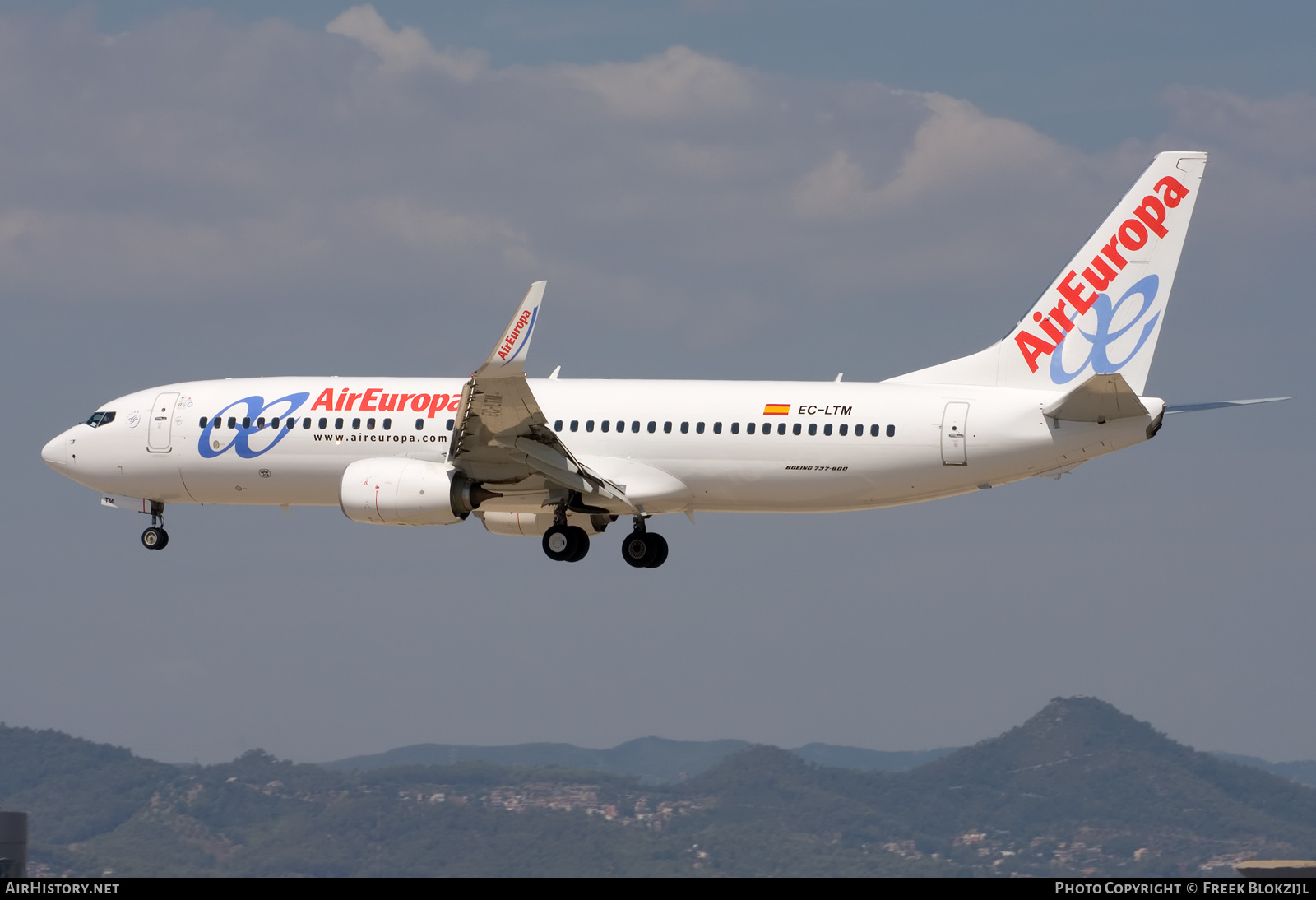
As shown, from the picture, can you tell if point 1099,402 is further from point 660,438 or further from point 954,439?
point 660,438

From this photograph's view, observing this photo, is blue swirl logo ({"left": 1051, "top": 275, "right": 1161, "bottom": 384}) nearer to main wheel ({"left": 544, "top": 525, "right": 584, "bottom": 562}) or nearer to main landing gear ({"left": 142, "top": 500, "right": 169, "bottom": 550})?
main wheel ({"left": 544, "top": 525, "right": 584, "bottom": 562})

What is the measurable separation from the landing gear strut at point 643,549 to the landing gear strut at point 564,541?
1487 mm

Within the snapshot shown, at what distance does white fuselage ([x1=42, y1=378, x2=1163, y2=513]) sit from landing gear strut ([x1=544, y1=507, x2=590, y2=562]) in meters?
0.87

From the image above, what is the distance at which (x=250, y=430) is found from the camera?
52.5 meters

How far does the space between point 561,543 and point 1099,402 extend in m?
14.7

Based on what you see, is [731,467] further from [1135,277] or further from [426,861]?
[426,861]

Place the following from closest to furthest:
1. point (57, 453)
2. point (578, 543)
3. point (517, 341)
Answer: point (517, 341) < point (578, 543) < point (57, 453)

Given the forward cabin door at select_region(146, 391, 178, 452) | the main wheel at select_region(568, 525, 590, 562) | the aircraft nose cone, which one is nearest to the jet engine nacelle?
the main wheel at select_region(568, 525, 590, 562)

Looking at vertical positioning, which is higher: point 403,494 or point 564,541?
point 403,494

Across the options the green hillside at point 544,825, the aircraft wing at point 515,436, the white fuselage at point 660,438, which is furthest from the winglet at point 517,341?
the green hillside at point 544,825

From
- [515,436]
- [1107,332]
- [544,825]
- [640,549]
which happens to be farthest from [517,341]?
[544,825]

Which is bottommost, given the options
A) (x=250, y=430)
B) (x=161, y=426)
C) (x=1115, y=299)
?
(x=250, y=430)
